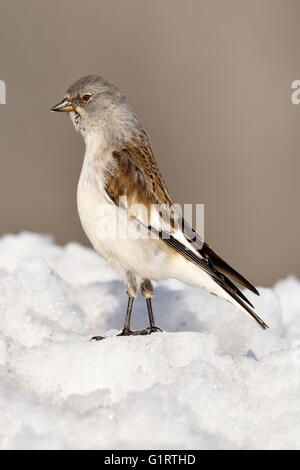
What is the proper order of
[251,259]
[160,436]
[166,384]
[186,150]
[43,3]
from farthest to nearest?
[43,3] → [186,150] → [251,259] → [166,384] → [160,436]

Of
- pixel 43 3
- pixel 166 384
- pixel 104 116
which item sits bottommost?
pixel 166 384

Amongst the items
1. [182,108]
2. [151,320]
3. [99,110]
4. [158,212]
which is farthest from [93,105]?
[182,108]

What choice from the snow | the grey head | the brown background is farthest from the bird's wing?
the brown background

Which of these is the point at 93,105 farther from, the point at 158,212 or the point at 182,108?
the point at 182,108

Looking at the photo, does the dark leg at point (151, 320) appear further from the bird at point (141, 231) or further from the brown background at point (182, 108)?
the brown background at point (182, 108)

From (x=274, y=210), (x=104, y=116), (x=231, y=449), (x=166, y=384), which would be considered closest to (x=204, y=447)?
(x=231, y=449)

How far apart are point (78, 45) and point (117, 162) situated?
751cm

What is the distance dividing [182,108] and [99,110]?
22.6ft

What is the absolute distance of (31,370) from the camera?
11.4 feet

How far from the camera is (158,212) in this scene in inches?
178

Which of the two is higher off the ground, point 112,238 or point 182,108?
point 182,108

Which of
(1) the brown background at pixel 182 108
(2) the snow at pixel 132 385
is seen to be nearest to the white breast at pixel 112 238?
(2) the snow at pixel 132 385

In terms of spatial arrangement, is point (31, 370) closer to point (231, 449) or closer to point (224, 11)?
point (231, 449)

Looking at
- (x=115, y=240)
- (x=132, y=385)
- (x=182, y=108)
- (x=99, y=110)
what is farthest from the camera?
(x=182, y=108)
